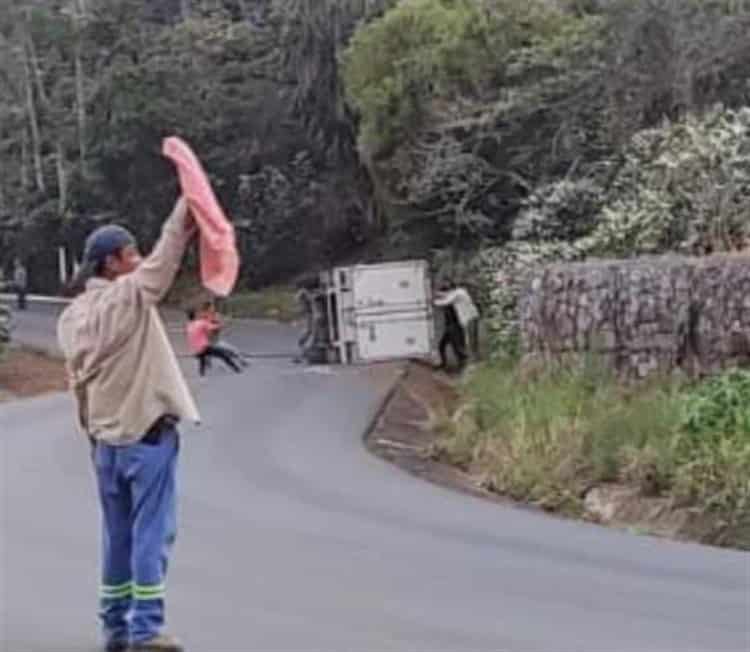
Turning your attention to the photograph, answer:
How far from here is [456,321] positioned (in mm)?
27203

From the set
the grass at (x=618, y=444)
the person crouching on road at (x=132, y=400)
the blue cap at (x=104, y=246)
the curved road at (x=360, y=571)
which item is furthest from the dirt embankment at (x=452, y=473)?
the blue cap at (x=104, y=246)

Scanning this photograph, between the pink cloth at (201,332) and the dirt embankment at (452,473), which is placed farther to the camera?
the dirt embankment at (452,473)

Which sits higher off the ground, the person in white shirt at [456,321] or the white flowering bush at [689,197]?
the white flowering bush at [689,197]

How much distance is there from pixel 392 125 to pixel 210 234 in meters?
27.8

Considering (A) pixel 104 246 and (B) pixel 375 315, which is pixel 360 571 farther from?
(B) pixel 375 315

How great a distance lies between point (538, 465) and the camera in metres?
14.0

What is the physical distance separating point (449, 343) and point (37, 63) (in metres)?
30.5

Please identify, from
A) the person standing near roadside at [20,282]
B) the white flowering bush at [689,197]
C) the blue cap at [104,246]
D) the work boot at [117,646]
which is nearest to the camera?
the blue cap at [104,246]

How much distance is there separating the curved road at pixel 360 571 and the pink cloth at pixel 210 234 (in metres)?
1.90

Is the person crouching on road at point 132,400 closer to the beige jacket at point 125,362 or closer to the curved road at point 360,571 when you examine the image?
the beige jacket at point 125,362

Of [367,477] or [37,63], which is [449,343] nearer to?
[367,477]

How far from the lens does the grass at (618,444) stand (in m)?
12.3

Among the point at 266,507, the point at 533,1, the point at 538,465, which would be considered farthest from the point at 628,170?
the point at 266,507

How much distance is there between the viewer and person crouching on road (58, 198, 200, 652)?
677 centimetres
